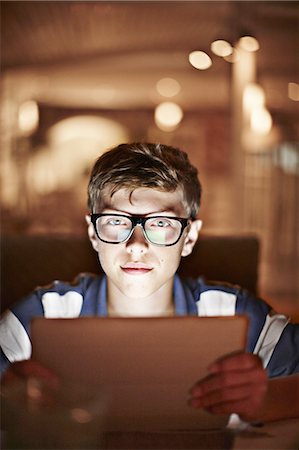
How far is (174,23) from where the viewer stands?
2.53 m

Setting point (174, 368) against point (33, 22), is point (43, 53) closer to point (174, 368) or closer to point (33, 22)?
point (33, 22)

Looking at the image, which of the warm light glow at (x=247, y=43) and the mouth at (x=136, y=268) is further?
the warm light glow at (x=247, y=43)

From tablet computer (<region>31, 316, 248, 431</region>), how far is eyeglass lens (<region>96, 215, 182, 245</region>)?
9 cm

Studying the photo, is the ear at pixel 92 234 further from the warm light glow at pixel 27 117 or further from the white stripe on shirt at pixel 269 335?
the warm light glow at pixel 27 117

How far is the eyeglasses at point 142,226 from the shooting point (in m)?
0.81

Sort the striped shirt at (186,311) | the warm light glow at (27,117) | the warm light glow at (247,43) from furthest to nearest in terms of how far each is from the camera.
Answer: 1. the warm light glow at (27,117)
2. the warm light glow at (247,43)
3. the striped shirt at (186,311)

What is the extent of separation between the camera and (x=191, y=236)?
867 mm

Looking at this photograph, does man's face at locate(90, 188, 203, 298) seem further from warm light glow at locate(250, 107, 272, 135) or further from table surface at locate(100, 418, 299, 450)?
warm light glow at locate(250, 107, 272, 135)

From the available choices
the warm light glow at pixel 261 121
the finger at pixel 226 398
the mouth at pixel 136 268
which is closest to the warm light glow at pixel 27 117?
the mouth at pixel 136 268

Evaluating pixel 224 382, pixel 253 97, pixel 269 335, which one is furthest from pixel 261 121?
pixel 224 382

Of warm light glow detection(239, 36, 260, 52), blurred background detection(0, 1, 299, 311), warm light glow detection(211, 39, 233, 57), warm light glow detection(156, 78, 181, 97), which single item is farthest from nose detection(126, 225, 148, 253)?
warm light glow detection(156, 78, 181, 97)

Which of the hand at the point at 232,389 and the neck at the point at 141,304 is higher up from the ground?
the neck at the point at 141,304

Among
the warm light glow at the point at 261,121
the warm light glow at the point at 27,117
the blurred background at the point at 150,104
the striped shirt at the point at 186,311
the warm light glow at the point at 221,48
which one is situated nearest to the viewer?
the striped shirt at the point at 186,311

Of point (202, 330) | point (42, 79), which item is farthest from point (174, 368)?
point (42, 79)
